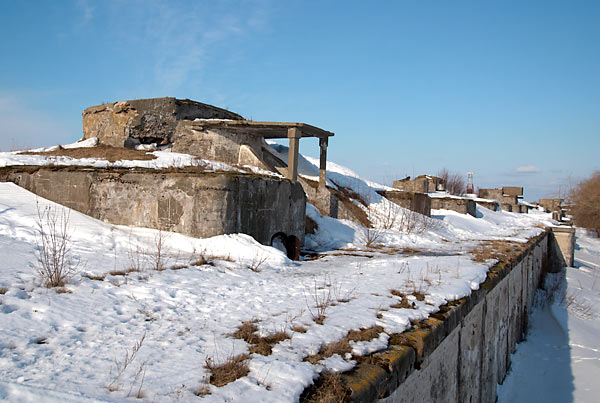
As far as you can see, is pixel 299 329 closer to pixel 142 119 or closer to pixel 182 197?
pixel 182 197

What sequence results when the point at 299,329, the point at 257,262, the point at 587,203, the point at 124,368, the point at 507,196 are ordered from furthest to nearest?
the point at 507,196 → the point at 587,203 → the point at 257,262 → the point at 299,329 → the point at 124,368

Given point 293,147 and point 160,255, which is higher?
point 293,147

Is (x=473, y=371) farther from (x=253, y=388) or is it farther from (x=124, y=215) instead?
(x=124, y=215)

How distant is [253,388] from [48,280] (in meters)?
2.83

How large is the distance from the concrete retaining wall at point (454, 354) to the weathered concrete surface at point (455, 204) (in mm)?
13813

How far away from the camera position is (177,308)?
3859 mm

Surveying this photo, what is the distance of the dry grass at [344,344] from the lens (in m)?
2.84

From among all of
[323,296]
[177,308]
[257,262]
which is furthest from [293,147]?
[177,308]

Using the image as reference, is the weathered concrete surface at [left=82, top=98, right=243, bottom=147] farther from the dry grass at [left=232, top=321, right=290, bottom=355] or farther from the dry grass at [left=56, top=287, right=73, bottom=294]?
the dry grass at [left=232, top=321, right=290, bottom=355]

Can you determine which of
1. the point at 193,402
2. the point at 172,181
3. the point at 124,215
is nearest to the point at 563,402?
the point at 193,402

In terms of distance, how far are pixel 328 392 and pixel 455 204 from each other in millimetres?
22444

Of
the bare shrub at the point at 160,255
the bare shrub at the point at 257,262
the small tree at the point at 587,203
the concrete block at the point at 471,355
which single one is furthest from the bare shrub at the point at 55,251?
the small tree at the point at 587,203

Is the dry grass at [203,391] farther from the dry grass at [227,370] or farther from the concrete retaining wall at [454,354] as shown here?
the concrete retaining wall at [454,354]

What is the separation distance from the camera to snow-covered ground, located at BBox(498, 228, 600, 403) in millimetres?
7324
